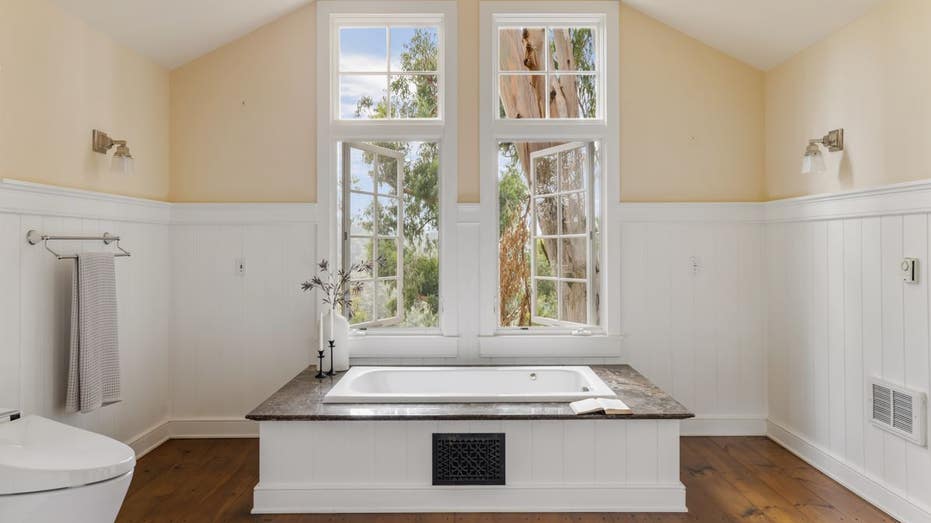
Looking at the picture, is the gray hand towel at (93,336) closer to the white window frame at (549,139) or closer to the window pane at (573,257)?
the white window frame at (549,139)

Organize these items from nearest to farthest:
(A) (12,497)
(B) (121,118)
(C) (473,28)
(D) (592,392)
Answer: (A) (12,497) < (D) (592,392) < (B) (121,118) < (C) (473,28)

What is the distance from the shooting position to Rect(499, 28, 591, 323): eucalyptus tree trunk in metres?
3.76

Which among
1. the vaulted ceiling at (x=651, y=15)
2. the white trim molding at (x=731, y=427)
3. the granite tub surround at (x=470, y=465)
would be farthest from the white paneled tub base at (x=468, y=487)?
the vaulted ceiling at (x=651, y=15)

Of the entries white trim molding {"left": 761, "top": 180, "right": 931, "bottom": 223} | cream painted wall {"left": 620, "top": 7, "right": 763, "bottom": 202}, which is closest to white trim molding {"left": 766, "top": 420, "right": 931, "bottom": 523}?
white trim molding {"left": 761, "top": 180, "right": 931, "bottom": 223}

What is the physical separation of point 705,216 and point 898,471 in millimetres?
1665

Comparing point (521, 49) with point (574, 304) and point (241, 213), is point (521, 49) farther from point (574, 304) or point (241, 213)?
point (241, 213)

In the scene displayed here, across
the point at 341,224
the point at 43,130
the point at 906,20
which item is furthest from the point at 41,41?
the point at 906,20

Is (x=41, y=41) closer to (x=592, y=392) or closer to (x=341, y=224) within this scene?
(x=341, y=224)

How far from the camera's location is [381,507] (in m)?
2.65

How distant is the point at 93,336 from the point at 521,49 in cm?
288

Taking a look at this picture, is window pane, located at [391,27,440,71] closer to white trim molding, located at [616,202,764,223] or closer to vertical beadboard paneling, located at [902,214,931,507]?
white trim molding, located at [616,202,764,223]

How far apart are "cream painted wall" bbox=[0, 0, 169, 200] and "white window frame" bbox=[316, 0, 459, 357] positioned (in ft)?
3.22

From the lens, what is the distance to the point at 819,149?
122 inches

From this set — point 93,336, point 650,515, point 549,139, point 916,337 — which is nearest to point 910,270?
point 916,337
